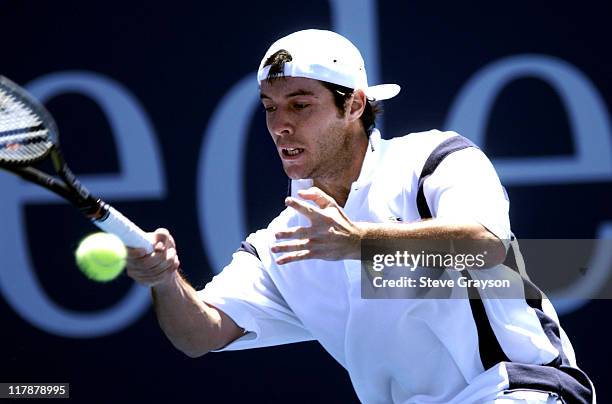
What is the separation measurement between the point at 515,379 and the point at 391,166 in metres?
0.74

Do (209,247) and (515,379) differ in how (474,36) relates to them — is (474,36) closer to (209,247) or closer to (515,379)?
(209,247)

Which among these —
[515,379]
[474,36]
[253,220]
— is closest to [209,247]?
[253,220]

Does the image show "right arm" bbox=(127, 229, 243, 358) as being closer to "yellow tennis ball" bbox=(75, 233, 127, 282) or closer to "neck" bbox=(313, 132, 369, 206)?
"yellow tennis ball" bbox=(75, 233, 127, 282)

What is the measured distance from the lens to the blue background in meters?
6.00

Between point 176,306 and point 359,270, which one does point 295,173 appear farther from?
point 176,306

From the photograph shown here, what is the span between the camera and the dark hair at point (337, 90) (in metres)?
4.01

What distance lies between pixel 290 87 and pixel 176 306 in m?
0.76

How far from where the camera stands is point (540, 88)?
605 centimetres

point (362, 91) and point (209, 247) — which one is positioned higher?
point (362, 91)

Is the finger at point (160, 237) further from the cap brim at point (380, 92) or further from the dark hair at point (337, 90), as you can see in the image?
the cap brim at point (380, 92)

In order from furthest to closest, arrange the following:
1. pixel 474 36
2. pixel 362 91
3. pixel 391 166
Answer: pixel 474 36
pixel 362 91
pixel 391 166

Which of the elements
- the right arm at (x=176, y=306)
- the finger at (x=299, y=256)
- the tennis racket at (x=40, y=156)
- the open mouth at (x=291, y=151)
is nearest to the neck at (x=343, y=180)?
the open mouth at (x=291, y=151)

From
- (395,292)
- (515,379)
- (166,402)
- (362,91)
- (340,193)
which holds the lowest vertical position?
(166,402)

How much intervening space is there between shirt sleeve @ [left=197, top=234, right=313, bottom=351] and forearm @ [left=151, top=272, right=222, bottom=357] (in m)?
0.06
